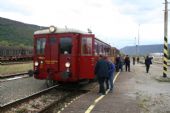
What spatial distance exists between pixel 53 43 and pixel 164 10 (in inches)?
607

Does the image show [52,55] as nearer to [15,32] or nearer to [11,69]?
[11,69]

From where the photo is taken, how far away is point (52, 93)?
1717cm

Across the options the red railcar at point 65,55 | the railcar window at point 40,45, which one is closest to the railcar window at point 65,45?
the red railcar at point 65,55

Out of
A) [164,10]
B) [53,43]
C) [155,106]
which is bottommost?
[155,106]

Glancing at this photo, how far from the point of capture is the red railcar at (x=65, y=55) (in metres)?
17.4

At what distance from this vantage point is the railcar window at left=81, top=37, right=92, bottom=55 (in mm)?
17688

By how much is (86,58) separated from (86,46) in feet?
1.87

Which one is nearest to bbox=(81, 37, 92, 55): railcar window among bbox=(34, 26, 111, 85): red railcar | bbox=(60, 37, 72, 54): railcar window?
bbox=(34, 26, 111, 85): red railcar

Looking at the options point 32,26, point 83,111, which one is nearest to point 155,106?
point 83,111

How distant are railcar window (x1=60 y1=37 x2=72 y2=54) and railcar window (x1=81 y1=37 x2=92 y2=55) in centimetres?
63

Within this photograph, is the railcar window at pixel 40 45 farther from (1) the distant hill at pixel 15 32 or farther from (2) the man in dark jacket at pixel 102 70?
(1) the distant hill at pixel 15 32

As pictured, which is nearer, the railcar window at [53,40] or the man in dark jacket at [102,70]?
the man in dark jacket at [102,70]

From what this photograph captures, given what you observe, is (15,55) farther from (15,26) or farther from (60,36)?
(15,26)

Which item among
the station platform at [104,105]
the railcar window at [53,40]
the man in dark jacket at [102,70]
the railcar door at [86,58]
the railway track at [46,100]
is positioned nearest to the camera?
the station platform at [104,105]
